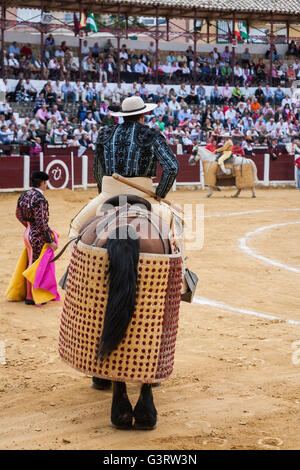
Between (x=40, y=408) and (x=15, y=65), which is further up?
(x=15, y=65)

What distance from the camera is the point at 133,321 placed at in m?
3.55

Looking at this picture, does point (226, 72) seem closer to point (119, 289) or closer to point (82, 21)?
point (82, 21)

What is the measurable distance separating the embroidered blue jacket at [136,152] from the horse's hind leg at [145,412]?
1.13 m

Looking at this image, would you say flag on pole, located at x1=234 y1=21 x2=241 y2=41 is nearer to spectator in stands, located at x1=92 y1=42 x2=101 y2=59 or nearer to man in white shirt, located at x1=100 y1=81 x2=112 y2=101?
spectator in stands, located at x1=92 y1=42 x2=101 y2=59

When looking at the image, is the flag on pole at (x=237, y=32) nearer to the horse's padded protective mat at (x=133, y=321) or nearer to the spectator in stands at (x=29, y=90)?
the spectator in stands at (x=29, y=90)

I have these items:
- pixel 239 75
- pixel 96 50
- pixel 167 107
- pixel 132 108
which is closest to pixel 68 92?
pixel 167 107

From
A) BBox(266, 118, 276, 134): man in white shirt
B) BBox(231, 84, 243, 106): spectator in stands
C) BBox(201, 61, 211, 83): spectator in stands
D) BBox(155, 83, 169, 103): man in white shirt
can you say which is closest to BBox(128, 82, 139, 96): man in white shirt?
BBox(155, 83, 169, 103): man in white shirt

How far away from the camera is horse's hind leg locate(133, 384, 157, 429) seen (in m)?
3.59

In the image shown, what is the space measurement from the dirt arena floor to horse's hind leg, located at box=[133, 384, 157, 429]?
59 millimetres

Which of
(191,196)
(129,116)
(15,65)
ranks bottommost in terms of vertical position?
(191,196)

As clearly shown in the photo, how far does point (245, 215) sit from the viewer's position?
1341cm

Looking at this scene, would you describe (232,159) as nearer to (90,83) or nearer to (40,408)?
(90,83)
